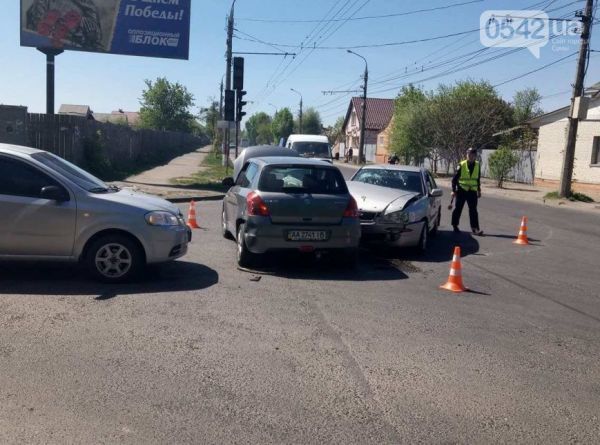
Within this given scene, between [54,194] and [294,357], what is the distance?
3575 millimetres

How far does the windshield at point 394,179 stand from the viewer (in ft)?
37.5

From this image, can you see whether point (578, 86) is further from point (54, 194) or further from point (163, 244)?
point (54, 194)

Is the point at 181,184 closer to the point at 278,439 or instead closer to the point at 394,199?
the point at 394,199

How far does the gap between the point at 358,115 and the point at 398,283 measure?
6579 centimetres

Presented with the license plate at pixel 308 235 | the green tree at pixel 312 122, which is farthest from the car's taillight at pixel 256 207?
the green tree at pixel 312 122

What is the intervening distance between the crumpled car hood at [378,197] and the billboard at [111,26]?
1459 centimetres

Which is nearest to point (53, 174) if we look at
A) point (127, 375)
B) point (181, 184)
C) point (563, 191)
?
point (127, 375)

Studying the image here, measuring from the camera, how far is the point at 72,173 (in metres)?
7.53

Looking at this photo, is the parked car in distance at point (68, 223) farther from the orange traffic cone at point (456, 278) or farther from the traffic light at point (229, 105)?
the traffic light at point (229, 105)

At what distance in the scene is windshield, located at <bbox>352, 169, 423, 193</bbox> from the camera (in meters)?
11.4

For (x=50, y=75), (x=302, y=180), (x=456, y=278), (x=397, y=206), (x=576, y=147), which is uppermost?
(x=50, y=75)

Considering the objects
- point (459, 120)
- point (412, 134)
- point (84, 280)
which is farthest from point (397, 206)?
point (412, 134)

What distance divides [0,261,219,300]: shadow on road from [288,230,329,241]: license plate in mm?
1102

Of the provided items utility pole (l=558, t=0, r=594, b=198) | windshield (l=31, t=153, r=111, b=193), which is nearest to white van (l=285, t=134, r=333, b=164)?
utility pole (l=558, t=0, r=594, b=198)
